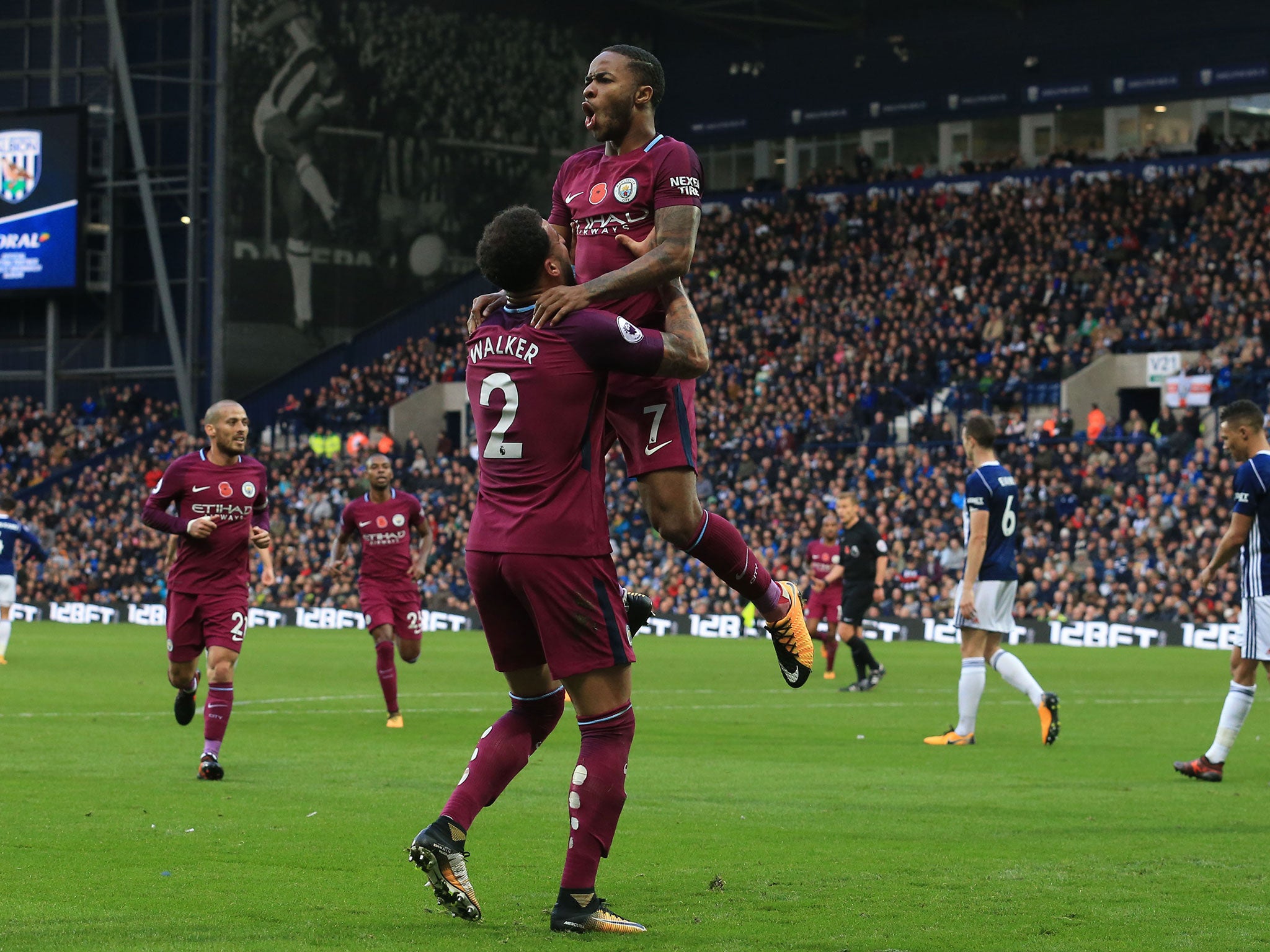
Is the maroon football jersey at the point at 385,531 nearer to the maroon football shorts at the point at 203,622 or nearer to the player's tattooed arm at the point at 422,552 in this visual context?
the player's tattooed arm at the point at 422,552

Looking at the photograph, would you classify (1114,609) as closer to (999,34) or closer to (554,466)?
(999,34)

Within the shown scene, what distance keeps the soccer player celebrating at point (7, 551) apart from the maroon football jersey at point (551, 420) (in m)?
19.9

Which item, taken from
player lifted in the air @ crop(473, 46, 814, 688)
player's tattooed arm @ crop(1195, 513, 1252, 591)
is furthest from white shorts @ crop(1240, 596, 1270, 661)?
player lifted in the air @ crop(473, 46, 814, 688)

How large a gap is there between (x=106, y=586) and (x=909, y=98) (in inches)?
979

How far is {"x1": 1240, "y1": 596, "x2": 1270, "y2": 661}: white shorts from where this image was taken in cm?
1102

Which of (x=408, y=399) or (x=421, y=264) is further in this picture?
(x=421, y=264)

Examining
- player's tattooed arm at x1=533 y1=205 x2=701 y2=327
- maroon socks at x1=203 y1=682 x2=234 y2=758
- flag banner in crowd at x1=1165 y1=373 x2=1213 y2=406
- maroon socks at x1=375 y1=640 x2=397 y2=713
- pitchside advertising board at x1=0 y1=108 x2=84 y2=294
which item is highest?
pitchside advertising board at x1=0 y1=108 x2=84 y2=294

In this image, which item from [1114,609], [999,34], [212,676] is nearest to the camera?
[212,676]

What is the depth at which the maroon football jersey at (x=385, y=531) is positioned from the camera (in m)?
16.5

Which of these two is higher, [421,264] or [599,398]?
[421,264]

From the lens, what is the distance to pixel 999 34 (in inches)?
1852

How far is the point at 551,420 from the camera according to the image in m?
6.20

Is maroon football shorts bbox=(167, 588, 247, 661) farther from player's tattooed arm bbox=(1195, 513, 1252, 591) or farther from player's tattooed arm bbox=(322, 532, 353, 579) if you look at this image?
player's tattooed arm bbox=(1195, 513, 1252, 591)

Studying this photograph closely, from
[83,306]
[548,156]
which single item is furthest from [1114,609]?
[83,306]
